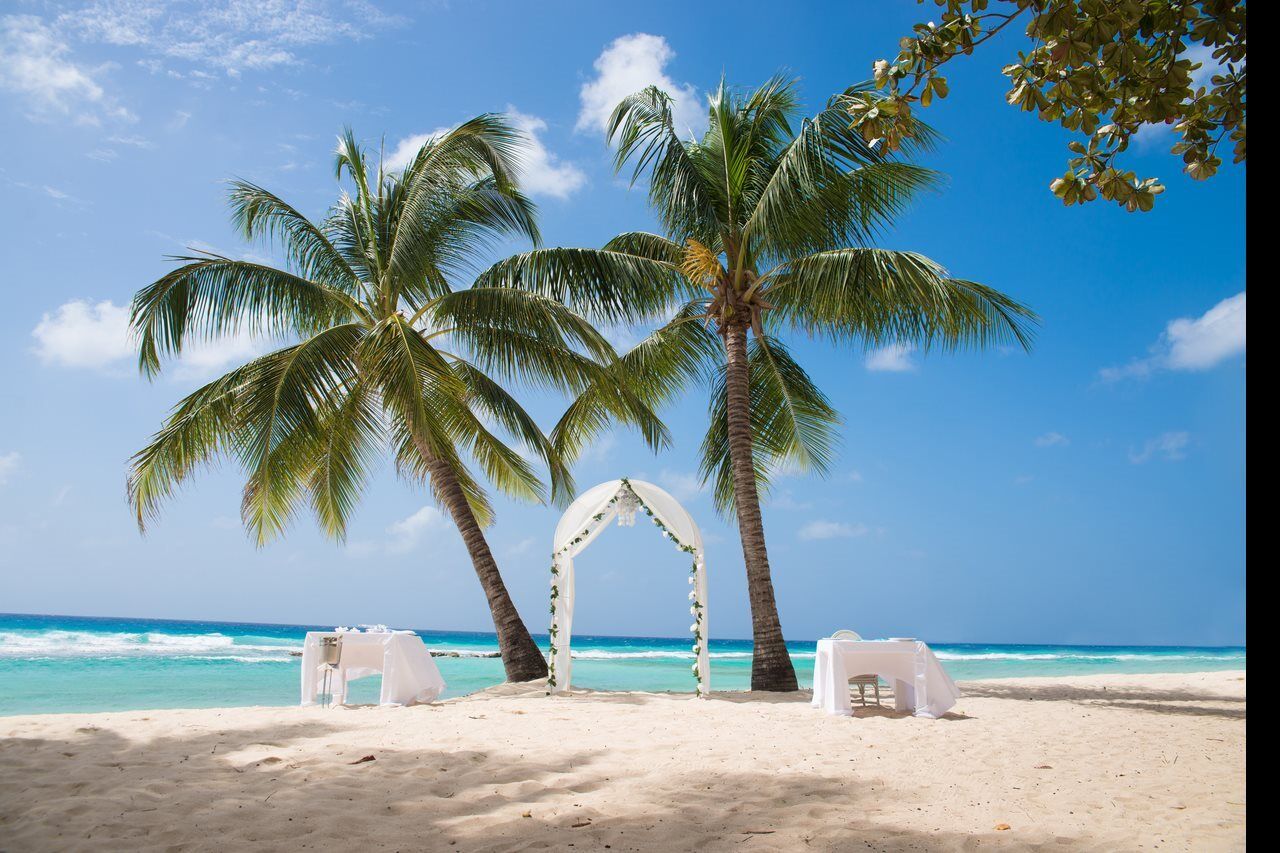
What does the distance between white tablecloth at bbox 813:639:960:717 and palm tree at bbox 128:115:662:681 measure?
163 inches

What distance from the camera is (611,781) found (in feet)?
14.9

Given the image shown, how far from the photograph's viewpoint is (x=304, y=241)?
11.0 m

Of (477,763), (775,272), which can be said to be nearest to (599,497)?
(775,272)

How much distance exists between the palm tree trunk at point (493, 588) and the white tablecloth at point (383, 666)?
1.96 metres

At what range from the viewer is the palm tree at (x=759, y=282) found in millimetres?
9742

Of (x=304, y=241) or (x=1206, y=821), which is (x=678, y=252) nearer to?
(x=304, y=241)

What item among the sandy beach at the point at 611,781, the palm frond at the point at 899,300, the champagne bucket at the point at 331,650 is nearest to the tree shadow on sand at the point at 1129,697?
the sandy beach at the point at 611,781

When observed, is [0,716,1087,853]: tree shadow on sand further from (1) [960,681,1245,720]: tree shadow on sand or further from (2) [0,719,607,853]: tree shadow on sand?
(1) [960,681,1245,720]: tree shadow on sand

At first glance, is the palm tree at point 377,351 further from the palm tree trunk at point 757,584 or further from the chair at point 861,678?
the chair at point 861,678

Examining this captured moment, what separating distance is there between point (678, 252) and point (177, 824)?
28.7ft

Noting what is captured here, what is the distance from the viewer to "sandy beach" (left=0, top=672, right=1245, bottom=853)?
356 centimetres

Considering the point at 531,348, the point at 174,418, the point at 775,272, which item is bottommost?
the point at 174,418

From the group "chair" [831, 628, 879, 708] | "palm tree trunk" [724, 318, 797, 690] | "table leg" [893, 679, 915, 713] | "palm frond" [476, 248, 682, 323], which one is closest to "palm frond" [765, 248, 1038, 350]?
"palm frond" [476, 248, 682, 323]
